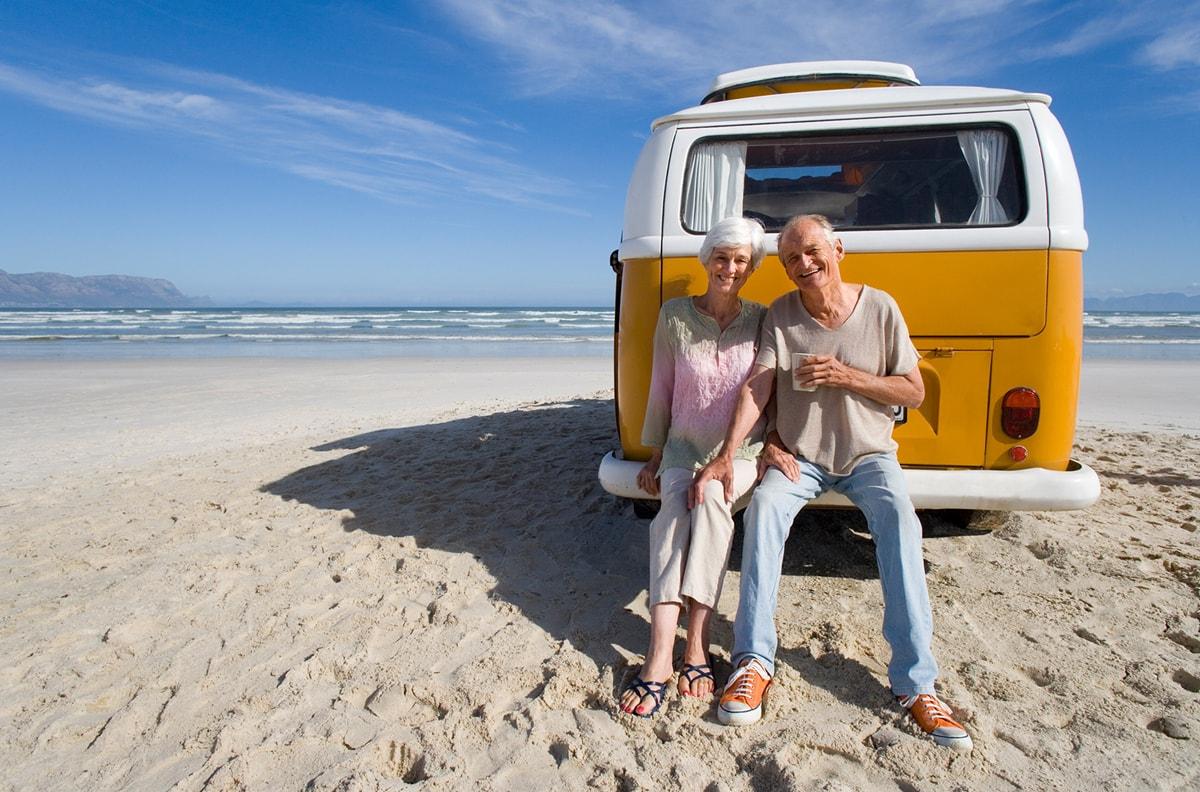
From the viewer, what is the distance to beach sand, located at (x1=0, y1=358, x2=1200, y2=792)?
7.61 ft

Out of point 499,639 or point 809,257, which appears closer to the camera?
point 809,257

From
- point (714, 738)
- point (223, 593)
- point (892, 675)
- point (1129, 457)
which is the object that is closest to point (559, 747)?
point (714, 738)

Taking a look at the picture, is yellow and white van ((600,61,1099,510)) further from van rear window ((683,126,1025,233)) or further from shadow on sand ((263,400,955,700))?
shadow on sand ((263,400,955,700))

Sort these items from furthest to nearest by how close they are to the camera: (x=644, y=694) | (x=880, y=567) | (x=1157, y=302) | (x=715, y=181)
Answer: (x=1157, y=302) → (x=715, y=181) → (x=880, y=567) → (x=644, y=694)

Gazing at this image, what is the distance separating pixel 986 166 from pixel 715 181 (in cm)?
117

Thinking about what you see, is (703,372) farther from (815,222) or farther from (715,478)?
(815,222)

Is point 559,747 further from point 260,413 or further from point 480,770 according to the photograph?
point 260,413

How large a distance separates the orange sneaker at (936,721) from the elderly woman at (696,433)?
698 millimetres

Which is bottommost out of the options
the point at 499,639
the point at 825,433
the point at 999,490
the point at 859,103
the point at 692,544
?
the point at 499,639

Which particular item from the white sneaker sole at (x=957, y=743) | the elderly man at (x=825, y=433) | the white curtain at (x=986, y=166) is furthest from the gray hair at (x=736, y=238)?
the white sneaker sole at (x=957, y=743)

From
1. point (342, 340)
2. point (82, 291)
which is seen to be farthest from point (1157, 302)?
point (82, 291)

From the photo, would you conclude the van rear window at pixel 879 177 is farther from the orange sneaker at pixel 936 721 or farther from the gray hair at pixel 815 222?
the orange sneaker at pixel 936 721

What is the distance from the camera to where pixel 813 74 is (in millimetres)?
4594

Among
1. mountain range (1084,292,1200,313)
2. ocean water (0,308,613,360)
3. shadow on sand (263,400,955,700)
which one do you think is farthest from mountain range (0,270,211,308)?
mountain range (1084,292,1200,313)
